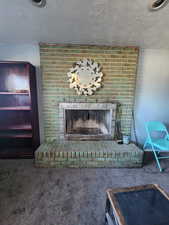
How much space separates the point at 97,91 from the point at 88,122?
0.67 meters

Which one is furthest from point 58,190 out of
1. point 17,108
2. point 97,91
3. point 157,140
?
point 157,140

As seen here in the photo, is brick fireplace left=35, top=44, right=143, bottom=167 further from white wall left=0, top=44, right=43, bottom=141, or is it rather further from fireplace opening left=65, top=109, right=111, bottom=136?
white wall left=0, top=44, right=43, bottom=141

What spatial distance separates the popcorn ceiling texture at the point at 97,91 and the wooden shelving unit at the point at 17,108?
24 cm

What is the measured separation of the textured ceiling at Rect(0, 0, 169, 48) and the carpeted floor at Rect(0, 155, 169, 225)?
2130 millimetres

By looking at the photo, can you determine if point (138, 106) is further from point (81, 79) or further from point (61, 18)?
point (61, 18)

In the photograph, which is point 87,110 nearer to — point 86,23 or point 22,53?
point 86,23

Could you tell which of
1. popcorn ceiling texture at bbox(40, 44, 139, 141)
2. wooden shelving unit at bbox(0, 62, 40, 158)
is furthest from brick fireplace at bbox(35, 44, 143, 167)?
wooden shelving unit at bbox(0, 62, 40, 158)

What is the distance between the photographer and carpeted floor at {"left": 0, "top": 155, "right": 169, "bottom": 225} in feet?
4.14

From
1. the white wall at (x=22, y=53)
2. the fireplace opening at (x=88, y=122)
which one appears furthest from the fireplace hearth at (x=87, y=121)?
the white wall at (x=22, y=53)

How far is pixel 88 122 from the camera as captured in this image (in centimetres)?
258

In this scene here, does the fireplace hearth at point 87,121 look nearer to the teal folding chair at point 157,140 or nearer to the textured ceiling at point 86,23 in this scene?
the teal folding chair at point 157,140

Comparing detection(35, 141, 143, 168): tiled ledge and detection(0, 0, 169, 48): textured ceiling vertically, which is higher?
detection(0, 0, 169, 48): textured ceiling

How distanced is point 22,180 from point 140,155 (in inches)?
73.1

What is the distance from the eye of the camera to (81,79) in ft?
7.38
